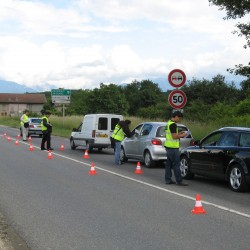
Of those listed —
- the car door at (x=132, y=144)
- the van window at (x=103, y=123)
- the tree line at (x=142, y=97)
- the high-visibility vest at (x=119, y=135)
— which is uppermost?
the tree line at (x=142, y=97)

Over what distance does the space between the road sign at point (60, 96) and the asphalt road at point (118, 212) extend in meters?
31.2

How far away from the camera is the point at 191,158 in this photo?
13008mm

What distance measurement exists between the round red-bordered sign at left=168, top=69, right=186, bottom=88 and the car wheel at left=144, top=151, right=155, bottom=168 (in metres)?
2.58

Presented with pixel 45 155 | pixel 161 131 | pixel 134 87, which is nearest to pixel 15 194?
pixel 161 131

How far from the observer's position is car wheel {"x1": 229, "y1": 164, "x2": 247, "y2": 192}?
35.1ft

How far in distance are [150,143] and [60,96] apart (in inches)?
1177

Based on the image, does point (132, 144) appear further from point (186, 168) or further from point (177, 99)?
point (186, 168)

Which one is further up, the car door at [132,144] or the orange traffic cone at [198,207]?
the car door at [132,144]

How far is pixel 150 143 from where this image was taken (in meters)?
16.1

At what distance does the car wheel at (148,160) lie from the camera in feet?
52.5

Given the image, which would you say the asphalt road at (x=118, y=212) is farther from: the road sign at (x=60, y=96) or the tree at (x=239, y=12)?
the road sign at (x=60, y=96)

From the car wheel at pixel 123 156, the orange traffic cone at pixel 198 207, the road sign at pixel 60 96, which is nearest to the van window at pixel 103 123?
the car wheel at pixel 123 156

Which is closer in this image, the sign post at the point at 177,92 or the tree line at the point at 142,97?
the sign post at the point at 177,92

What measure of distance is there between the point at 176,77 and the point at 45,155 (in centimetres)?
642
